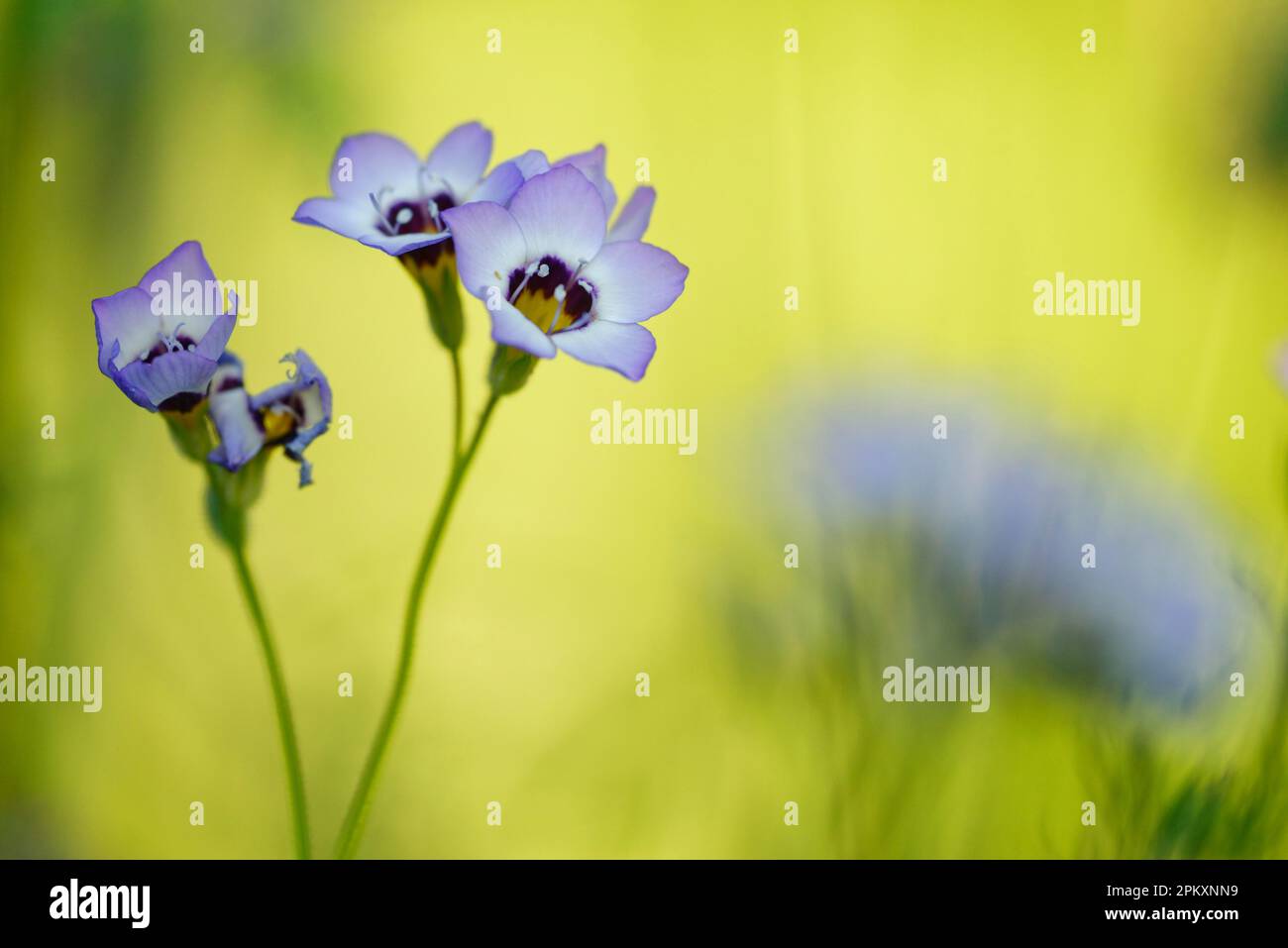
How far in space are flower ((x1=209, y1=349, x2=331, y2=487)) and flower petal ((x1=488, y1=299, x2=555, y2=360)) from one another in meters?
0.09

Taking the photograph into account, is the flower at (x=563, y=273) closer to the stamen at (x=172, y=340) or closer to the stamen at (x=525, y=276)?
the stamen at (x=525, y=276)

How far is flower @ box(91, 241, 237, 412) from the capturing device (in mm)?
396

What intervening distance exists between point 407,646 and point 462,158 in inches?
8.3

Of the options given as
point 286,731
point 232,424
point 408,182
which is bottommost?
point 286,731

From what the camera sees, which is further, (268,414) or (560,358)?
(560,358)

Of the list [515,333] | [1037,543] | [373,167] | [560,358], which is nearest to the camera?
[515,333]

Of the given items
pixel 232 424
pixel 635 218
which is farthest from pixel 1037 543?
pixel 232 424

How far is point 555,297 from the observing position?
420mm

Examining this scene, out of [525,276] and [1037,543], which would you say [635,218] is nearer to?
[525,276]

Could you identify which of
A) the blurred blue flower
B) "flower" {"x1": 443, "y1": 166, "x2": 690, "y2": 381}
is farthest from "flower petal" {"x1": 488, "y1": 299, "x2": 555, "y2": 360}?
the blurred blue flower

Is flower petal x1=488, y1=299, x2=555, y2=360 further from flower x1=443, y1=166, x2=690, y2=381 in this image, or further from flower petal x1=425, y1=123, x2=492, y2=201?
flower petal x1=425, y1=123, x2=492, y2=201

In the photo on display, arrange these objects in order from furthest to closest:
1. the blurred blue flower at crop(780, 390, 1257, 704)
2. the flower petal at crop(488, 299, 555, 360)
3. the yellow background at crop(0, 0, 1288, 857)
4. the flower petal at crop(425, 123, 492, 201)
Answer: the yellow background at crop(0, 0, 1288, 857) < the blurred blue flower at crop(780, 390, 1257, 704) < the flower petal at crop(425, 123, 492, 201) < the flower petal at crop(488, 299, 555, 360)
